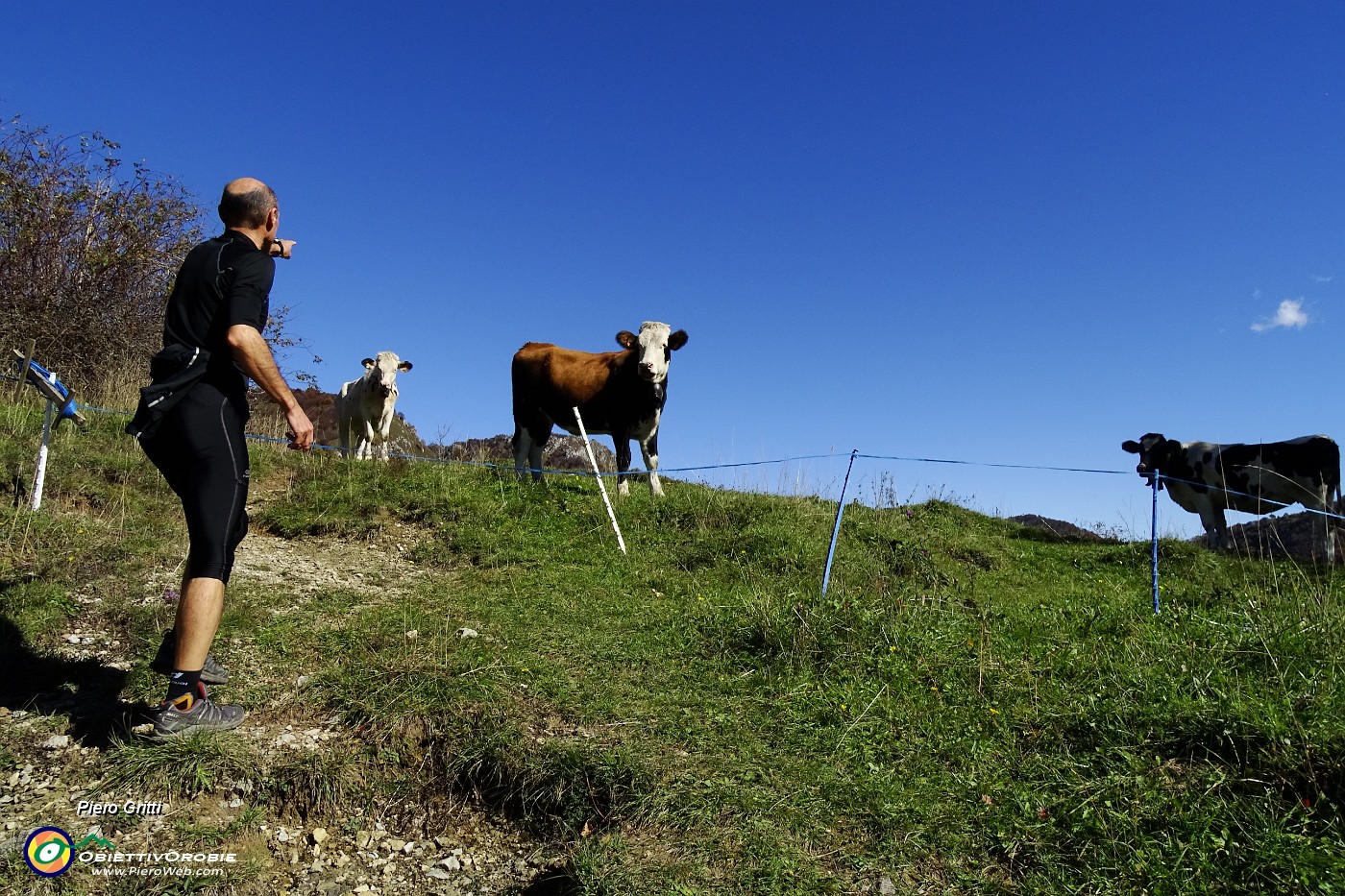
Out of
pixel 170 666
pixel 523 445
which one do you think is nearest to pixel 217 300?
pixel 170 666

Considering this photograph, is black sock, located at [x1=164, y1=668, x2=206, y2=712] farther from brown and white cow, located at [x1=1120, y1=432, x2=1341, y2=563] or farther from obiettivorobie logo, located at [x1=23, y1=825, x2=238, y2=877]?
brown and white cow, located at [x1=1120, y1=432, x2=1341, y2=563]

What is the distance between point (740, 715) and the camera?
4500 mm

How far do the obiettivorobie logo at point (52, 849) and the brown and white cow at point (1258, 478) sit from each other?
1420 centimetres

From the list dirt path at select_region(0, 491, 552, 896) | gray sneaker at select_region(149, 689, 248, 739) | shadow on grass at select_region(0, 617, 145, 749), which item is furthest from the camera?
shadow on grass at select_region(0, 617, 145, 749)

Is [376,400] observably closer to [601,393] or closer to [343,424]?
[343,424]

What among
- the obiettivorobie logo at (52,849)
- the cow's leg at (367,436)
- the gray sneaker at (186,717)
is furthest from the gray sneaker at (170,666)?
the cow's leg at (367,436)

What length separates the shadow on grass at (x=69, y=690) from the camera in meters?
4.13

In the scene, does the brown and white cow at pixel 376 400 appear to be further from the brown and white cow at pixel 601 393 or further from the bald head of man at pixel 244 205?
the bald head of man at pixel 244 205

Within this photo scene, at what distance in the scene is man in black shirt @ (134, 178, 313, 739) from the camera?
12.0 feet

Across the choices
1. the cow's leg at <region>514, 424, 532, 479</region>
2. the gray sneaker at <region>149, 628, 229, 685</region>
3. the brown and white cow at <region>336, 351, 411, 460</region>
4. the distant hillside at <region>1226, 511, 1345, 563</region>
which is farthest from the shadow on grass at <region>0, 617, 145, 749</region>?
the distant hillside at <region>1226, 511, 1345, 563</region>

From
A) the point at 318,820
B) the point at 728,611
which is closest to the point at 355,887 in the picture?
the point at 318,820

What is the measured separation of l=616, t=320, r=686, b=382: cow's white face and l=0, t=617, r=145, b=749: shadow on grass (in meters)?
7.53

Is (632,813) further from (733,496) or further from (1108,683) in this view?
(733,496)

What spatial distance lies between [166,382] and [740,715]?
3.24m
